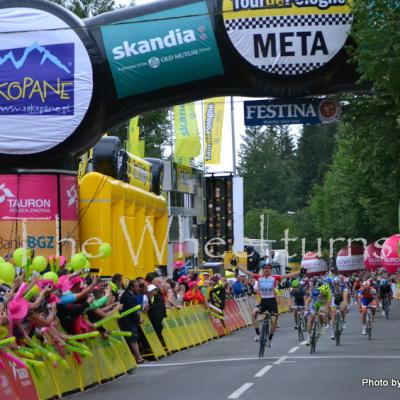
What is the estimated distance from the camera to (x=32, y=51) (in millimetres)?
21500

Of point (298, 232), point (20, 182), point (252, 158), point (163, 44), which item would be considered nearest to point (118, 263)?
point (20, 182)

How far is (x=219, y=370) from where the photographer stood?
18391mm

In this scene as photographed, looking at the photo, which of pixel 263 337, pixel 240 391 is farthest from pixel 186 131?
pixel 240 391

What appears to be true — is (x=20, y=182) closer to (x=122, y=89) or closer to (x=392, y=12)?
(x=122, y=89)

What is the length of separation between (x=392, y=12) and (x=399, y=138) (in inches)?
180

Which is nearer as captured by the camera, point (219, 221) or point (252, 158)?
point (219, 221)

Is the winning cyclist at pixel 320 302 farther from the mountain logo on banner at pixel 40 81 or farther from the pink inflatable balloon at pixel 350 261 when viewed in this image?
the pink inflatable balloon at pixel 350 261

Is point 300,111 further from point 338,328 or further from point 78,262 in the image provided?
point 78,262

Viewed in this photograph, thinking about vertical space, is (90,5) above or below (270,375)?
above

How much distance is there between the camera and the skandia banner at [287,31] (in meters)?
21.5

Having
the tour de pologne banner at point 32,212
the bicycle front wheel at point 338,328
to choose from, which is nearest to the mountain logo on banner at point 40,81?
the tour de pologne banner at point 32,212

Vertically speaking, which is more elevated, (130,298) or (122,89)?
(122,89)

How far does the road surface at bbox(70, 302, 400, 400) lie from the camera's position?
14562 millimetres

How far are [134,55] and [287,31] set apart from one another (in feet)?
9.93
